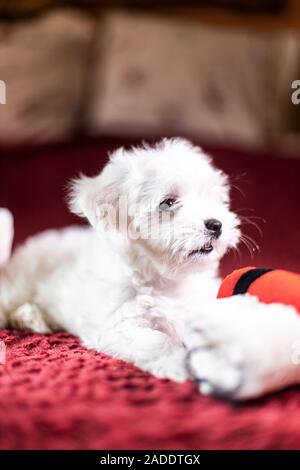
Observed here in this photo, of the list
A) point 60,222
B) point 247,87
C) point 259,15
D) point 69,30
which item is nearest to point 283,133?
point 247,87

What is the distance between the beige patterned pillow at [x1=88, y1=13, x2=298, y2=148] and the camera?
194cm

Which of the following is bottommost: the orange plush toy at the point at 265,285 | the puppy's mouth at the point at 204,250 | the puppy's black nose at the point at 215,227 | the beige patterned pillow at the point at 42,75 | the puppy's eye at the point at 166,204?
Answer: the orange plush toy at the point at 265,285

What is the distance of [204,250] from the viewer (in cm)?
76

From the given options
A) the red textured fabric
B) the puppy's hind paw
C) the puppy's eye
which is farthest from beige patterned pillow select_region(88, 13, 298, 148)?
the red textured fabric

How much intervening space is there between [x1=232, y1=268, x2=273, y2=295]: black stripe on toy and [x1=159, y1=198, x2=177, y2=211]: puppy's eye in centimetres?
13

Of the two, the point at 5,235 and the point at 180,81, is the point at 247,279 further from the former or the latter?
the point at 180,81

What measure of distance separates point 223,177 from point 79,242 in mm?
278

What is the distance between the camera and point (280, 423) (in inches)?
22.6

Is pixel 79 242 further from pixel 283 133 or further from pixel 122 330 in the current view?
pixel 283 133

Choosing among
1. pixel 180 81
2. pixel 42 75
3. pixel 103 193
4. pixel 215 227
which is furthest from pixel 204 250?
pixel 180 81

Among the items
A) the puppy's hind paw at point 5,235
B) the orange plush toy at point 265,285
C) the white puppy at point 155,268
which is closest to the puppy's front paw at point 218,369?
the white puppy at point 155,268

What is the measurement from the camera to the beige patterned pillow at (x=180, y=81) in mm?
1942

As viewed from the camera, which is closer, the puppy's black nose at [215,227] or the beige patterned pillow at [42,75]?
the puppy's black nose at [215,227]

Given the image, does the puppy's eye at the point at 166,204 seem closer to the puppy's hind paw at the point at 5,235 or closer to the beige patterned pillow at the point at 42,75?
the puppy's hind paw at the point at 5,235
